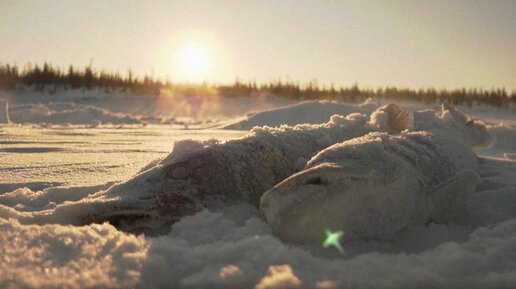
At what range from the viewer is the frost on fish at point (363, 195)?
1625 millimetres

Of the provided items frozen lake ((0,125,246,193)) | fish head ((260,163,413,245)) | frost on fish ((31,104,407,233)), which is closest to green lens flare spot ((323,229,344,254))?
fish head ((260,163,413,245))

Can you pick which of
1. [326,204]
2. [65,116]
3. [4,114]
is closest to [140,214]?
[326,204]

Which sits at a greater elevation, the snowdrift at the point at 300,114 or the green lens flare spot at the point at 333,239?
the snowdrift at the point at 300,114

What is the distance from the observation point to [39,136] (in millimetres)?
5500

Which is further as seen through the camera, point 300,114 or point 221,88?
point 221,88

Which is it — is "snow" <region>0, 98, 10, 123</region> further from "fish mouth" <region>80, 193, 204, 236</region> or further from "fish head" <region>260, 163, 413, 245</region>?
"fish head" <region>260, 163, 413, 245</region>

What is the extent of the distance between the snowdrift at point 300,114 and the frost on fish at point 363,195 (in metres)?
5.01

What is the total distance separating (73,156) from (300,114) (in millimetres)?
3970

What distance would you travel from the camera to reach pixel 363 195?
1660 millimetres

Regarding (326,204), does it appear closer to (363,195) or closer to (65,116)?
(363,195)

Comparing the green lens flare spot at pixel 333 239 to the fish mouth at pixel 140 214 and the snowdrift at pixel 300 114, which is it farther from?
the snowdrift at pixel 300 114

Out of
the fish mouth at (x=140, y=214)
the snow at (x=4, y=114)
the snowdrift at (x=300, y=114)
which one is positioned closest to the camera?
the fish mouth at (x=140, y=214)

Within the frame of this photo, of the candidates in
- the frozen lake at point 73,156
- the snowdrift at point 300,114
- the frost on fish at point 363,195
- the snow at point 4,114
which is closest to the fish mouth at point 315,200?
the frost on fish at point 363,195

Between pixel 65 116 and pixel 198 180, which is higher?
pixel 198 180
